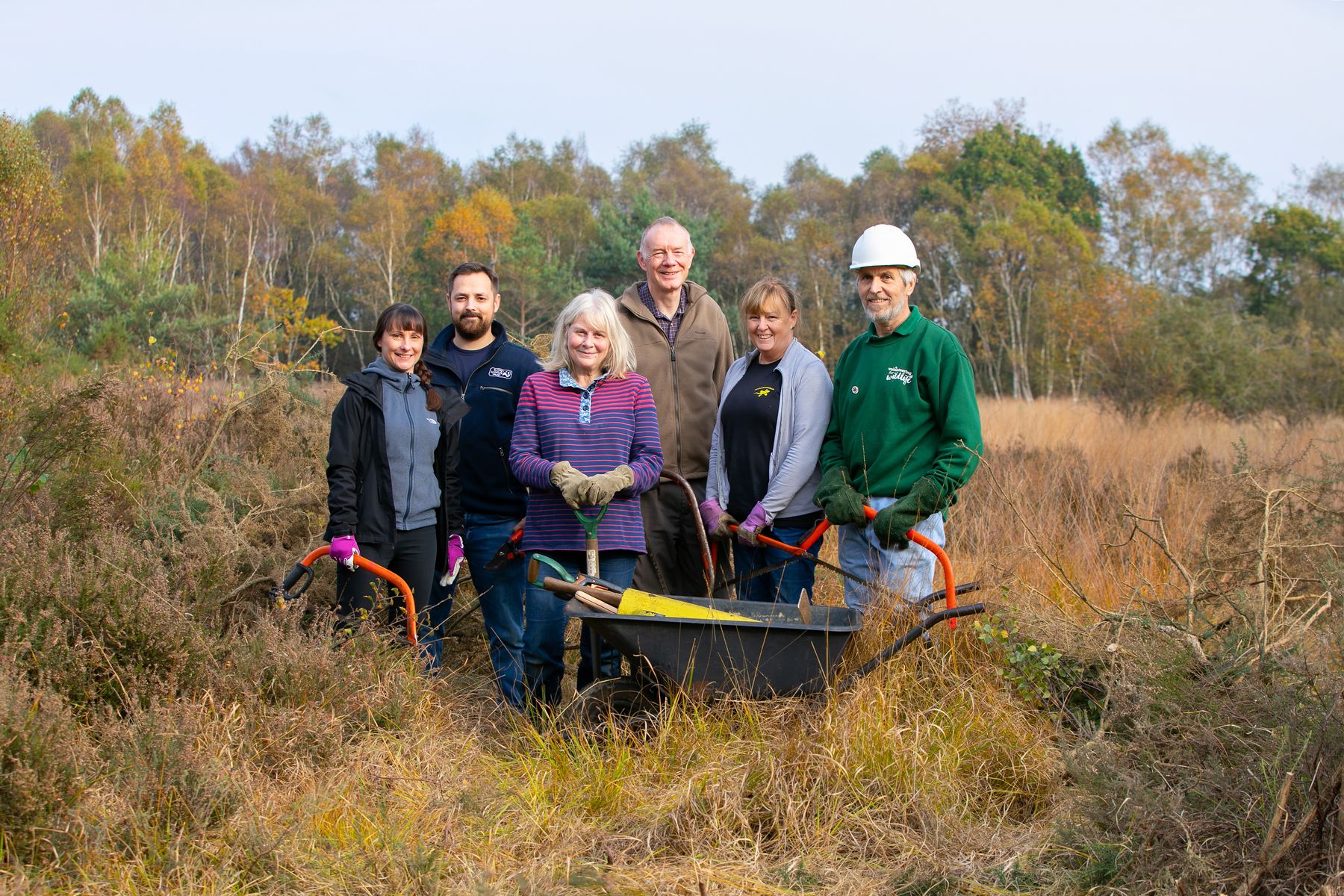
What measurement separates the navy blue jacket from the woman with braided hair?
0.12 m

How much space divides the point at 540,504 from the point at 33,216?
9.09 m

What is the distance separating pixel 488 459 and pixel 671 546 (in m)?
0.89

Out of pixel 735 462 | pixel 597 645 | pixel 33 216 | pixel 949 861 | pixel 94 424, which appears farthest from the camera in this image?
pixel 33 216

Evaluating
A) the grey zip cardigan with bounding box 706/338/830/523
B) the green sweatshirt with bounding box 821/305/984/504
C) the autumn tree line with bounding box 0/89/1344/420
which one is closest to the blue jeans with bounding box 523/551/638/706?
the grey zip cardigan with bounding box 706/338/830/523

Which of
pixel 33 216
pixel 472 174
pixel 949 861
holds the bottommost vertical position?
pixel 949 861

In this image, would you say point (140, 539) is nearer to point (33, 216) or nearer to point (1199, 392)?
point (33, 216)

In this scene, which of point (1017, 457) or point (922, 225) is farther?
point (922, 225)

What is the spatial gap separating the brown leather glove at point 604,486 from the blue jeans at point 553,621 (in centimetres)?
31

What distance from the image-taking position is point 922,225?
40844mm

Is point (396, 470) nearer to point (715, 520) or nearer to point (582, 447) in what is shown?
point (582, 447)

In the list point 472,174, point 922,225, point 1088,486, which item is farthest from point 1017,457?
point 472,174

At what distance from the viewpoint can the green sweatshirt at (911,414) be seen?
3934 mm

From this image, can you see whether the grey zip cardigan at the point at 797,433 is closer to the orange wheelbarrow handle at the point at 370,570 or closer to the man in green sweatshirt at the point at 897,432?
the man in green sweatshirt at the point at 897,432

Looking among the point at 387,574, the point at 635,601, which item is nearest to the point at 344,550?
Answer: the point at 387,574
